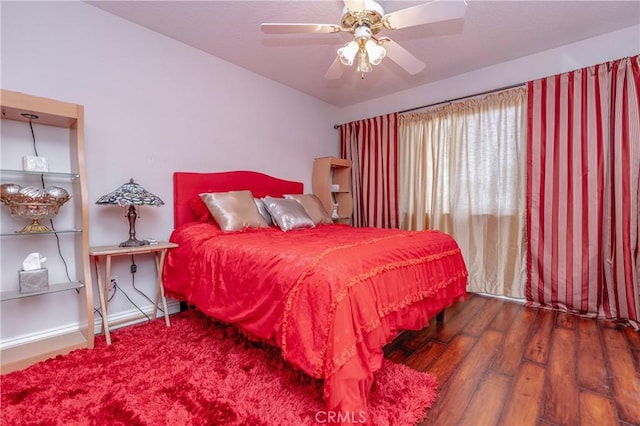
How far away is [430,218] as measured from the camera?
11.7ft

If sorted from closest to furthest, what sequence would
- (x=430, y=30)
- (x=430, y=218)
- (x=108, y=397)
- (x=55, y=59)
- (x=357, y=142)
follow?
(x=108, y=397) < (x=55, y=59) < (x=430, y=30) < (x=430, y=218) < (x=357, y=142)

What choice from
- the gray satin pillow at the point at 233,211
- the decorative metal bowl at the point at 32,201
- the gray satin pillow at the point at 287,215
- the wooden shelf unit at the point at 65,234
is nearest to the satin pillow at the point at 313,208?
the gray satin pillow at the point at 287,215

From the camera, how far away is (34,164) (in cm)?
183

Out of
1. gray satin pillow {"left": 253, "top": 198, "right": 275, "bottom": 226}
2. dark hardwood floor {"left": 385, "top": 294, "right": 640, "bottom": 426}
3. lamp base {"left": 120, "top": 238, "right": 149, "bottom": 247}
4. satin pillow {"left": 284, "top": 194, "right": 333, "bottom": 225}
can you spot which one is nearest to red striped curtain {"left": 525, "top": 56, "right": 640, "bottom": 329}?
dark hardwood floor {"left": 385, "top": 294, "right": 640, "bottom": 426}

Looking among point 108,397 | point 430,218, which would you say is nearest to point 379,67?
point 430,218

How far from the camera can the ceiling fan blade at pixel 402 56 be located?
6.55 ft

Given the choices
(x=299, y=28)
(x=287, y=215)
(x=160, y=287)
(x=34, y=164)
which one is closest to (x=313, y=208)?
(x=287, y=215)

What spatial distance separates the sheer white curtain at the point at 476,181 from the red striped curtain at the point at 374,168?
169 millimetres

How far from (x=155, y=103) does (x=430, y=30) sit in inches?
96.7

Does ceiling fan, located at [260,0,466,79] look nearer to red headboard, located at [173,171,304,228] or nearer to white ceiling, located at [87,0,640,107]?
white ceiling, located at [87,0,640,107]

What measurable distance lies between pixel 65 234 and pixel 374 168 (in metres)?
3.33

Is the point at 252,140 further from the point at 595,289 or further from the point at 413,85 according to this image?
the point at 595,289

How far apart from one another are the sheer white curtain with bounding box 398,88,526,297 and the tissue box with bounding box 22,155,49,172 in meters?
3.47

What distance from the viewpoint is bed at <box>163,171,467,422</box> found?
1.26 meters
